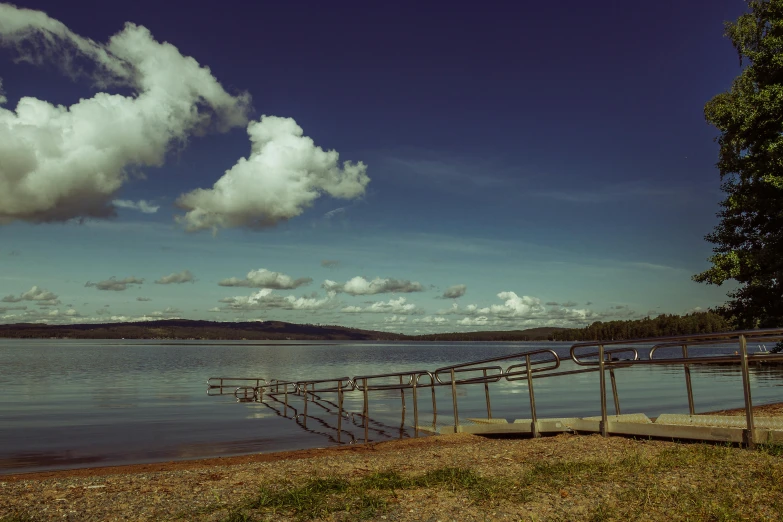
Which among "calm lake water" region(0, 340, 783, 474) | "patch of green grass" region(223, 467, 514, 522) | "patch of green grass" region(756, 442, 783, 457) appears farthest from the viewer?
"calm lake water" region(0, 340, 783, 474)

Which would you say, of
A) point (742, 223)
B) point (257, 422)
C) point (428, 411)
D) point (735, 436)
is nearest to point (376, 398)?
point (428, 411)

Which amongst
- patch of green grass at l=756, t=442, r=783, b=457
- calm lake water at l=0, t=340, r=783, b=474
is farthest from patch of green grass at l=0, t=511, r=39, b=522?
calm lake water at l=0, t=340, r=783, b=474

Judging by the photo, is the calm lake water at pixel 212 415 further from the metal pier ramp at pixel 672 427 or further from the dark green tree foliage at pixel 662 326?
the dark green tree foliage at pixel 662 326

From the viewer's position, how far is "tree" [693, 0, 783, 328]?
15.8m

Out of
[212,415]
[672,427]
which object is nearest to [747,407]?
[672,427]

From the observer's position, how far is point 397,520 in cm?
479

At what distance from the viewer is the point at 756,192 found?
55.5 ft

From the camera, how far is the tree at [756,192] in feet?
51.8

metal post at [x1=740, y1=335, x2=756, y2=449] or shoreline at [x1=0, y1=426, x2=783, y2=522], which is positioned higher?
metal post at [x1=740, y1=335, x2=756, y2=449]

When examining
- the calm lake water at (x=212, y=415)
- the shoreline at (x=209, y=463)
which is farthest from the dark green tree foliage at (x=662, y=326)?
the shoreline at (x=209, y=463)

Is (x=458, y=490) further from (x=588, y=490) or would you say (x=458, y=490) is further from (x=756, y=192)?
(x=756, y=192)

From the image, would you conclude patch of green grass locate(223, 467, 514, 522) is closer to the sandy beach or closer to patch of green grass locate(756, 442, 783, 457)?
the sandy beach

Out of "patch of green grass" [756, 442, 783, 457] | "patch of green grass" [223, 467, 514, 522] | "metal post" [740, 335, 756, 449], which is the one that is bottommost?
"patch of green grass" [223, 467, 514, 522]

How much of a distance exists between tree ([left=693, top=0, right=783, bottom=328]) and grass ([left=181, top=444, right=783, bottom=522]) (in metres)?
11.3
